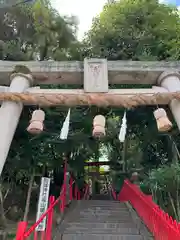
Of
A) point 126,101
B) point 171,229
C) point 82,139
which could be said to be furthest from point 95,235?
point 82,139

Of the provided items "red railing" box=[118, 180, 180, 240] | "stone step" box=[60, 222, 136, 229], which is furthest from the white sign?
"red railing" box=[118, 180, 180, 240]

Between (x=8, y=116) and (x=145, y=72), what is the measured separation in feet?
12.5

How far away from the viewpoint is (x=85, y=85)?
6.32 m

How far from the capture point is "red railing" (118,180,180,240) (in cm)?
→ 397

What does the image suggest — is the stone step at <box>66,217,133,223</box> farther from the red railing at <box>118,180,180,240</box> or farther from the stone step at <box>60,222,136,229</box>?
the red railing at <box>118,180,180,240</box>

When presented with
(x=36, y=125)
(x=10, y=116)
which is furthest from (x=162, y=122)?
(x=10, y=116)

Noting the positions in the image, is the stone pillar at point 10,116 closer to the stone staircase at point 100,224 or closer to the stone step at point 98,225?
the stone staircase at point 100,224

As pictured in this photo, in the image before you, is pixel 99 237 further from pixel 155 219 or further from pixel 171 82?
pixel 171 82

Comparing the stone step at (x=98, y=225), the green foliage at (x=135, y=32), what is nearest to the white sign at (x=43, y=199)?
the stone step at (x=98, y=225)

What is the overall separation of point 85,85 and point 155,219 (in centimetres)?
346

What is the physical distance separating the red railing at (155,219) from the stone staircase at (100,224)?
0.25 metres

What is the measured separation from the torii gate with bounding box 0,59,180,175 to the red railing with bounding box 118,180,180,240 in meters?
2.07

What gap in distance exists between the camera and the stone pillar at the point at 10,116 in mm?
5098

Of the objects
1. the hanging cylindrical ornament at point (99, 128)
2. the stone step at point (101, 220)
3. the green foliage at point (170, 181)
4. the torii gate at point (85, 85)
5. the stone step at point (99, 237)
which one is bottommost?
the stone step at point (99, 237)
